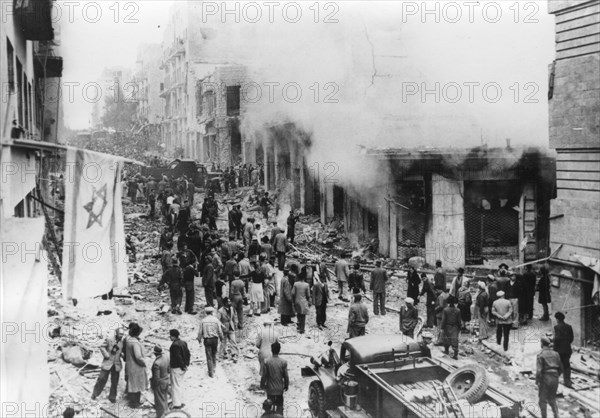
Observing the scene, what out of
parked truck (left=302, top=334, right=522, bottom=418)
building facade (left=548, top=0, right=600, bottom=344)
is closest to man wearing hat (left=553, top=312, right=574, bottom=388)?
building facade (left=548, top=0, right=600, bottom=344)

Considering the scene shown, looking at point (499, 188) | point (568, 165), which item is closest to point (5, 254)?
point (568, 165)

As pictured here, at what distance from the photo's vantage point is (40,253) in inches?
368

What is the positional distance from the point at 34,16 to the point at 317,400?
7945mm

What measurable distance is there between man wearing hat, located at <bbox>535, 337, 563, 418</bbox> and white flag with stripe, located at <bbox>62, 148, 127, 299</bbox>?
679 cm

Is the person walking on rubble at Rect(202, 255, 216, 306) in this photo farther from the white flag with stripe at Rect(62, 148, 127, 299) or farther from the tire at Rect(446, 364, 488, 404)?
the tire at Rect(446, 364, 488, 404)

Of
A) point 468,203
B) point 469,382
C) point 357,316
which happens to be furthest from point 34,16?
point 468,203

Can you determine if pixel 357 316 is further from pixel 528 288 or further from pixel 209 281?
pixel 528 288

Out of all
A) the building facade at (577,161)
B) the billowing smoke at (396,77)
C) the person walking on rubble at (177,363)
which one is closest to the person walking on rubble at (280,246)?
the billowing smoke at (396,77)

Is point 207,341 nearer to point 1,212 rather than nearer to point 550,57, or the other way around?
point 1,212

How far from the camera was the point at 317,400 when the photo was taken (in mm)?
10047

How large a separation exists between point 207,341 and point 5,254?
428 centimetres

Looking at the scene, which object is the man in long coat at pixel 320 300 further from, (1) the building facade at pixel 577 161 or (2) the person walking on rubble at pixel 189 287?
(1) the building facade at pixel 577 161

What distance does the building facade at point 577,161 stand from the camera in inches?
500

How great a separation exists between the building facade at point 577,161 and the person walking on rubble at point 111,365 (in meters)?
9.51
